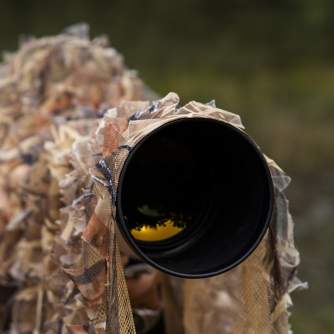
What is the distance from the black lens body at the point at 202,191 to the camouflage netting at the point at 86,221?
0.04 m

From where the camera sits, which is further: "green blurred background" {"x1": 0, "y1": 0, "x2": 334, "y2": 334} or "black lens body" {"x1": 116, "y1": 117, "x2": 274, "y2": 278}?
"green blurred background" {"x1": 0, "y1": 0, "x2": 334, "y2": 334}

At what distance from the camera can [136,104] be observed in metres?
1.30

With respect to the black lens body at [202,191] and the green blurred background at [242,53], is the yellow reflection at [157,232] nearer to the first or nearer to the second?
the black lens body at [202,191]

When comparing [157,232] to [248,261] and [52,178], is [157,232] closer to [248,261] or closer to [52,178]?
[248,261]

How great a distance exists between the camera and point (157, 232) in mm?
1223

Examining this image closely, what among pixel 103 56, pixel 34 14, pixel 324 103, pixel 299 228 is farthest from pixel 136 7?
pixel 103 56

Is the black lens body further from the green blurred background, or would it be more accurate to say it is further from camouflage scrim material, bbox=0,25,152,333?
the green blurred background

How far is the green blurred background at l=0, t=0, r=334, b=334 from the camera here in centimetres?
588

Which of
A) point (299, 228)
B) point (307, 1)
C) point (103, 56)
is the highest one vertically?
point (307, 1)

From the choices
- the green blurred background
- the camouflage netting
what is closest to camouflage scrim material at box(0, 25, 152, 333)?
the camouflage netting

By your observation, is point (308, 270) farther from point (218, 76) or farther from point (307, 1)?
point (307, 1)

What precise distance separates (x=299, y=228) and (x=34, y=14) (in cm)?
368

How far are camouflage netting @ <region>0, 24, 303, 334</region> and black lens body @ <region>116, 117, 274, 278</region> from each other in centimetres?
4

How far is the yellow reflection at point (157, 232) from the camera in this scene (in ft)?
3.96
